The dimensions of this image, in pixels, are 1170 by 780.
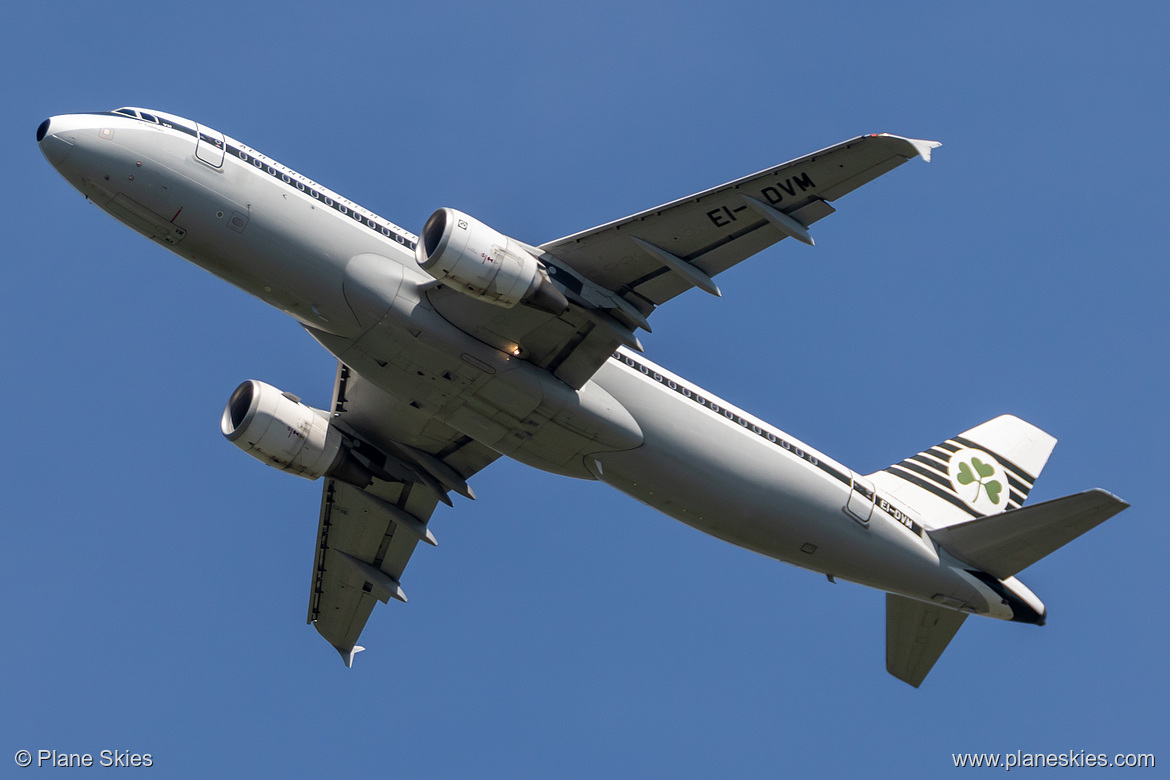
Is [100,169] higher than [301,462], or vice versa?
[100,169]

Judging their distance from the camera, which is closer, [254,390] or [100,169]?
[100,169]

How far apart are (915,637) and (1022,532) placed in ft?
17.1

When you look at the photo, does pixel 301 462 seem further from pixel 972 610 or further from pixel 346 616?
pixel 972 610

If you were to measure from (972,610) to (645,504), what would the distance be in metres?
10.4

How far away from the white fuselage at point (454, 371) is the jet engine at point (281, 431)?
418 cm

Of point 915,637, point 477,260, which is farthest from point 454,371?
point 915,637

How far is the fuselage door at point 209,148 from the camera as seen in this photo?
94.8ft

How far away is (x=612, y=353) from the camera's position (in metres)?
30.4

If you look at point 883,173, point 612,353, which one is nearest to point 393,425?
point 612,353

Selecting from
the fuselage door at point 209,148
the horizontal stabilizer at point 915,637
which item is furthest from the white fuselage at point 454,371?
the horizontal stabilizer at point 915,637

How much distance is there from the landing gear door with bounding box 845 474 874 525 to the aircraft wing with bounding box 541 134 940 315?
314 inches

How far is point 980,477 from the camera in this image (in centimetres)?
3897

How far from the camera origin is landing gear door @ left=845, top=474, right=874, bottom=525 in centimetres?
3353

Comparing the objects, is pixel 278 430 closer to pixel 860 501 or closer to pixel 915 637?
pixel 860 501
